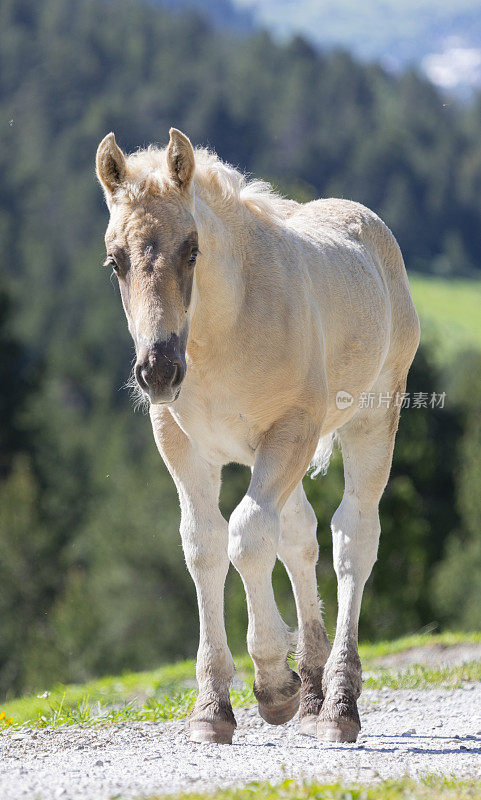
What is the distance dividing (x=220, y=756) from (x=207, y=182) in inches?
119

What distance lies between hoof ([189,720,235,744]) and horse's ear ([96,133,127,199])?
9.55 feet

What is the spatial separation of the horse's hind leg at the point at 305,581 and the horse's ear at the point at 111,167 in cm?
247

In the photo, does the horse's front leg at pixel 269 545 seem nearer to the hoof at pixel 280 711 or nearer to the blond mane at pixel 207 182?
the hoof at pixel 280 711

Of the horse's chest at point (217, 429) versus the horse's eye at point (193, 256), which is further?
the horse's chest at point (217, 429)

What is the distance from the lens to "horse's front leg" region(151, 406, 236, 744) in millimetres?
6207

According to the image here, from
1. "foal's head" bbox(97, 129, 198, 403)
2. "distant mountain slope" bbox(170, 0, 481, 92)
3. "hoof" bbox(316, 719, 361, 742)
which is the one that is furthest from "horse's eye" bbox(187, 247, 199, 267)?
"distant mountain slope" bbox(170, 0, 481, 92)

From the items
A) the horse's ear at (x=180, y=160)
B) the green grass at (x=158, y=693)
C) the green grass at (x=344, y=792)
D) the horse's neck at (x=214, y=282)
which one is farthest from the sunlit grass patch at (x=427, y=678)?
the horse's ear at (x=180, y=160)

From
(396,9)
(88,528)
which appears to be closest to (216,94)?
(396,9)

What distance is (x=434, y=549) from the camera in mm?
37250

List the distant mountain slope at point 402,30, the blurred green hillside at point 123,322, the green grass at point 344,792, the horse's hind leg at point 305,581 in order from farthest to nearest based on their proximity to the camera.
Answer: the distant mountain slope at point 402,30 < the blurred green hillside at point 123,322 < the horse's hind leg at point 305,581 < the green grass at point 344,792

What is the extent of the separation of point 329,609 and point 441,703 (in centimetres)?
2206

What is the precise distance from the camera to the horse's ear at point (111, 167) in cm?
545

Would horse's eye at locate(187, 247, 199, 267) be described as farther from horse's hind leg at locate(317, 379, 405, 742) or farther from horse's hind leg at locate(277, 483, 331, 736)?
horse's hind leg at locate(317, 379, 405, 742)

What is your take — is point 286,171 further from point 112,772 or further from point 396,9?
point 112,772
